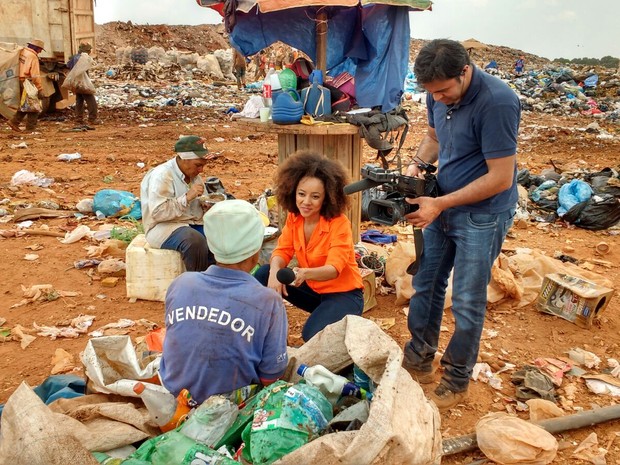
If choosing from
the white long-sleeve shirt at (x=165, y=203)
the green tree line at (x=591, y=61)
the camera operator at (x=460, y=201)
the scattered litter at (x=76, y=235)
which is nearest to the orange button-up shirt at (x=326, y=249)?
the camera operator at (x=460, y=201)

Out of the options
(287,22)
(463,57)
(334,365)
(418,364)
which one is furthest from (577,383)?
(287,22)

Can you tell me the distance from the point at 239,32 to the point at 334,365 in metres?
4.29

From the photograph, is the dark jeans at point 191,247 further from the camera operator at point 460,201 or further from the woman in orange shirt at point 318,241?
the camera operator at point 460,201

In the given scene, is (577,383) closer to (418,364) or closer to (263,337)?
(418,364)

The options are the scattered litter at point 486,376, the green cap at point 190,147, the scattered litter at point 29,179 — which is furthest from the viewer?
the scattered litter at point 29,179

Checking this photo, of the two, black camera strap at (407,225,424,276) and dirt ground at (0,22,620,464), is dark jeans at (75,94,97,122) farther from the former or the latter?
black camera strap at (407,225,424,276)

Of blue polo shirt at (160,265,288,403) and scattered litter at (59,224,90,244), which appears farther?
scattered litter at (59,224,90,244)

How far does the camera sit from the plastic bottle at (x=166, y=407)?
7.20 feet

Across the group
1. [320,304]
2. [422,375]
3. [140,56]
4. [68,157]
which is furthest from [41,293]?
[140,56]

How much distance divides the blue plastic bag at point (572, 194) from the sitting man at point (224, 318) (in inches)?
232

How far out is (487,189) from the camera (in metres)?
2.82

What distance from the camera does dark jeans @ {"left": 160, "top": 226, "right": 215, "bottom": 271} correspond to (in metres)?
4.43

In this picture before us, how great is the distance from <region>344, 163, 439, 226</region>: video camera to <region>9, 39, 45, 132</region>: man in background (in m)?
10.7

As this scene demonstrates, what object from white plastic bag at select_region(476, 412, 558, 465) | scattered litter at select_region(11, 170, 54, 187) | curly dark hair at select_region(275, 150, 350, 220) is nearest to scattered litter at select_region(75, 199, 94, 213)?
scattered litter at select_region(11, 170, 54, 187)
